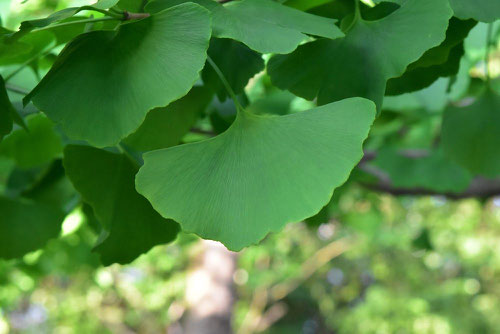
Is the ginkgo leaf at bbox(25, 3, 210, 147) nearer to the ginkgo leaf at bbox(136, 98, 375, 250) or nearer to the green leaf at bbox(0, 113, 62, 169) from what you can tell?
the ginkgo leaf at bbox(136, 98, 375, 250)

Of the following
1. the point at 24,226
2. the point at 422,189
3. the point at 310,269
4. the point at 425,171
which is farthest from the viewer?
the point at 310,269

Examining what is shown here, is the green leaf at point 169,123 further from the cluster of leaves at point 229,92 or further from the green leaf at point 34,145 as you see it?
the green leaf at point 34,145

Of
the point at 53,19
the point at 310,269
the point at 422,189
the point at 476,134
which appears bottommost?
the point at 310,269

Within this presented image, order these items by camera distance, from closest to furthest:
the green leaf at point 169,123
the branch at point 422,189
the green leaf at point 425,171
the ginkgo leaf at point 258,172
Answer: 1. the ginkgo leaf at point 258,172
2. the green leaf at point 169,123
3. the green leaf at point 425,171
4. the branch at point 422,189

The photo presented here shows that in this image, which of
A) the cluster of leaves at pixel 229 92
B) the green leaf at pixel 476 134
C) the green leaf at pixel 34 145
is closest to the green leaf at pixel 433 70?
the cluster of leaves at pixel 229 92

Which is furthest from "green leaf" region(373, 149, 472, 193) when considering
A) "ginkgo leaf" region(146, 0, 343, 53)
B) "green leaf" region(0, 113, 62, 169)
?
"ginkgo leaf" region(146, 0, 343, 53)

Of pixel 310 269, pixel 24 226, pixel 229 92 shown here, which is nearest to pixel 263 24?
pixel 229 92

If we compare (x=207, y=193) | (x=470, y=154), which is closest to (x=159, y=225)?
(x=207, y=193)

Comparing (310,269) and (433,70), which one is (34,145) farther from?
(310,269)
